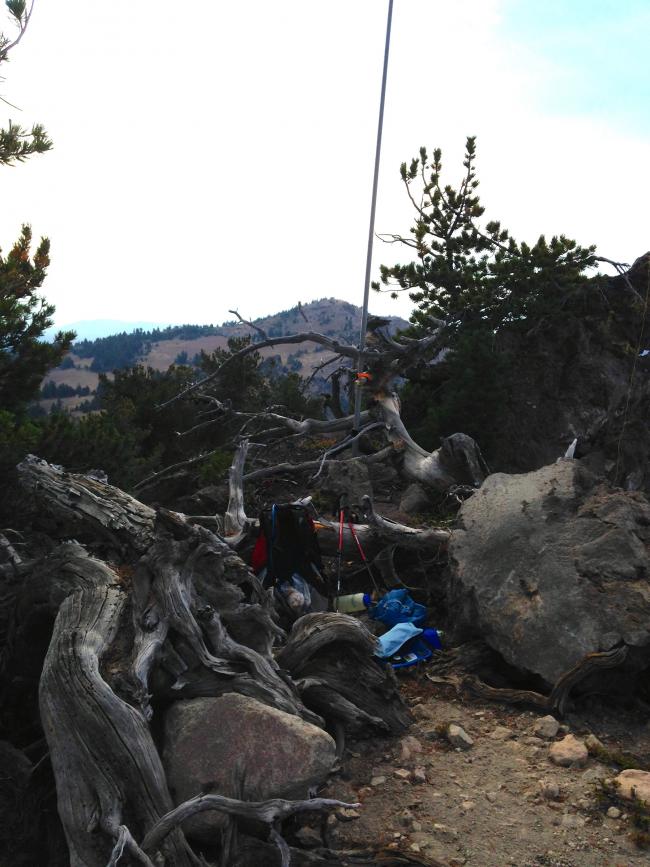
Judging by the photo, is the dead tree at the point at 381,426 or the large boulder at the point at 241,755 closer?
the large boulder at the point at 241,755

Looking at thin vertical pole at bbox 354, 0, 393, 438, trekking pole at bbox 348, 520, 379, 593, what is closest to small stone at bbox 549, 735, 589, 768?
trekking pole at bbox 348, 520, 379, 593

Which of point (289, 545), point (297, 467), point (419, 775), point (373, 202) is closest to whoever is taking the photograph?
point (419, 775)

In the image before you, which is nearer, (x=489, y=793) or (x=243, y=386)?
(x=489, y=793)

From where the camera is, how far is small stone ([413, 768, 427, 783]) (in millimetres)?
4383

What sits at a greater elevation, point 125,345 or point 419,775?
point 125,345

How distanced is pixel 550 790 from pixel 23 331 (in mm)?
7743

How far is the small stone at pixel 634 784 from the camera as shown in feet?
13.2

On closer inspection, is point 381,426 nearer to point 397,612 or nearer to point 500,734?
point 397,612

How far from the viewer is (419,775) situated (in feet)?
14.5

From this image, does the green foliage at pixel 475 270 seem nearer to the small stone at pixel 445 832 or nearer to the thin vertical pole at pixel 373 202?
the thin vertical pole at pixel 373 202

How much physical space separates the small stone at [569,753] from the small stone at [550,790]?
0.92 feet

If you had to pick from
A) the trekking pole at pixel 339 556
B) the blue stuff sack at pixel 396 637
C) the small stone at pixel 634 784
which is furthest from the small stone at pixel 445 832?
the trekking pole at pixel 339 556

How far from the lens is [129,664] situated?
4129mm

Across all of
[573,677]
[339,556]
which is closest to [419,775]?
[573,677]
